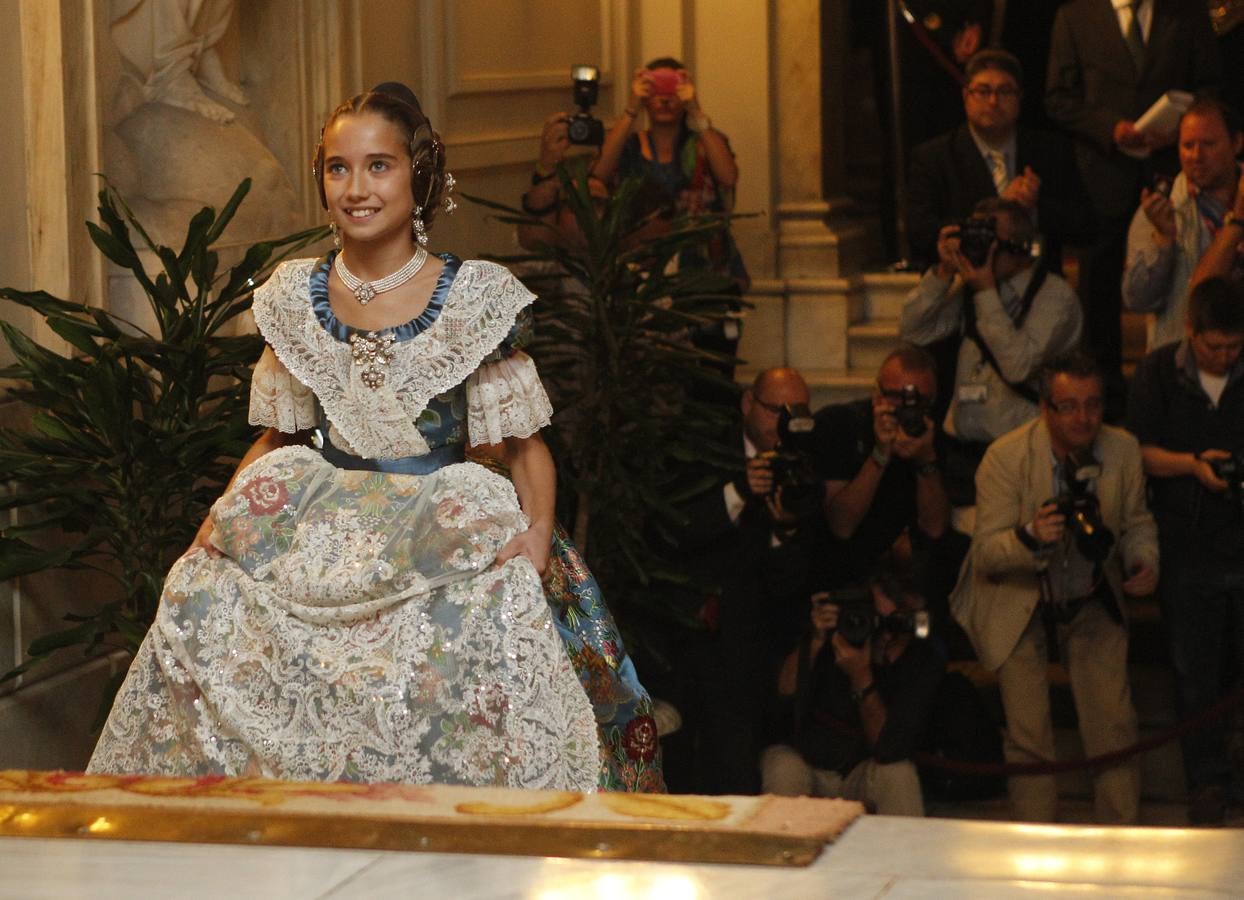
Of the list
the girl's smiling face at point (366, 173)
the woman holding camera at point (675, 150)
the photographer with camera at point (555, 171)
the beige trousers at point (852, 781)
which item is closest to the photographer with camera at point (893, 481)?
the beige trousers at point (852, 781)

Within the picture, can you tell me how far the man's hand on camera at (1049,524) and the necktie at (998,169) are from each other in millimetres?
1870

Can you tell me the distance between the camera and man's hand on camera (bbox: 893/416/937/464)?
227 inches

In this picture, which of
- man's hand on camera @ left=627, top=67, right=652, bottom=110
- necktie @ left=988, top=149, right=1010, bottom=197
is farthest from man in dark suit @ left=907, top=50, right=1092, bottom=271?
man's hand on camera @ left=627, top=67, right=652, bottom=110

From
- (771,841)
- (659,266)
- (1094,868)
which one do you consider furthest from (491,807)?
(659,266)

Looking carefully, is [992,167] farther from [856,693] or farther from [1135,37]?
[856,693]

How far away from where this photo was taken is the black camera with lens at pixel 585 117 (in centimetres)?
707

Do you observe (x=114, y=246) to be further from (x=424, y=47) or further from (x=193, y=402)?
(x=424, y=47)

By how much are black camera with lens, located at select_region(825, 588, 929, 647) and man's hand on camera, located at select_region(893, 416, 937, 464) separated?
0.43 meters

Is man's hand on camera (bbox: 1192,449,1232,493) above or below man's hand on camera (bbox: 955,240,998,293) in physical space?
below

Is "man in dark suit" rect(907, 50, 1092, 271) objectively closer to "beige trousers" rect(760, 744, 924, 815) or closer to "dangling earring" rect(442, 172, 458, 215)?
"beige trousers" rect(760, 744, 924, 815)

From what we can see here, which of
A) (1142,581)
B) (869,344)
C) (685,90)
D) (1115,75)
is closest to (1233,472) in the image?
(1142,581)

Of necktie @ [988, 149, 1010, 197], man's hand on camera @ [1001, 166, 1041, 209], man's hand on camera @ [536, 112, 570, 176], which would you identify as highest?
man's hand on camera @ [536, 112, 570, 176]

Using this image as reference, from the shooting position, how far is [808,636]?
5.64 metres

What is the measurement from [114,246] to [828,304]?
162 inches
